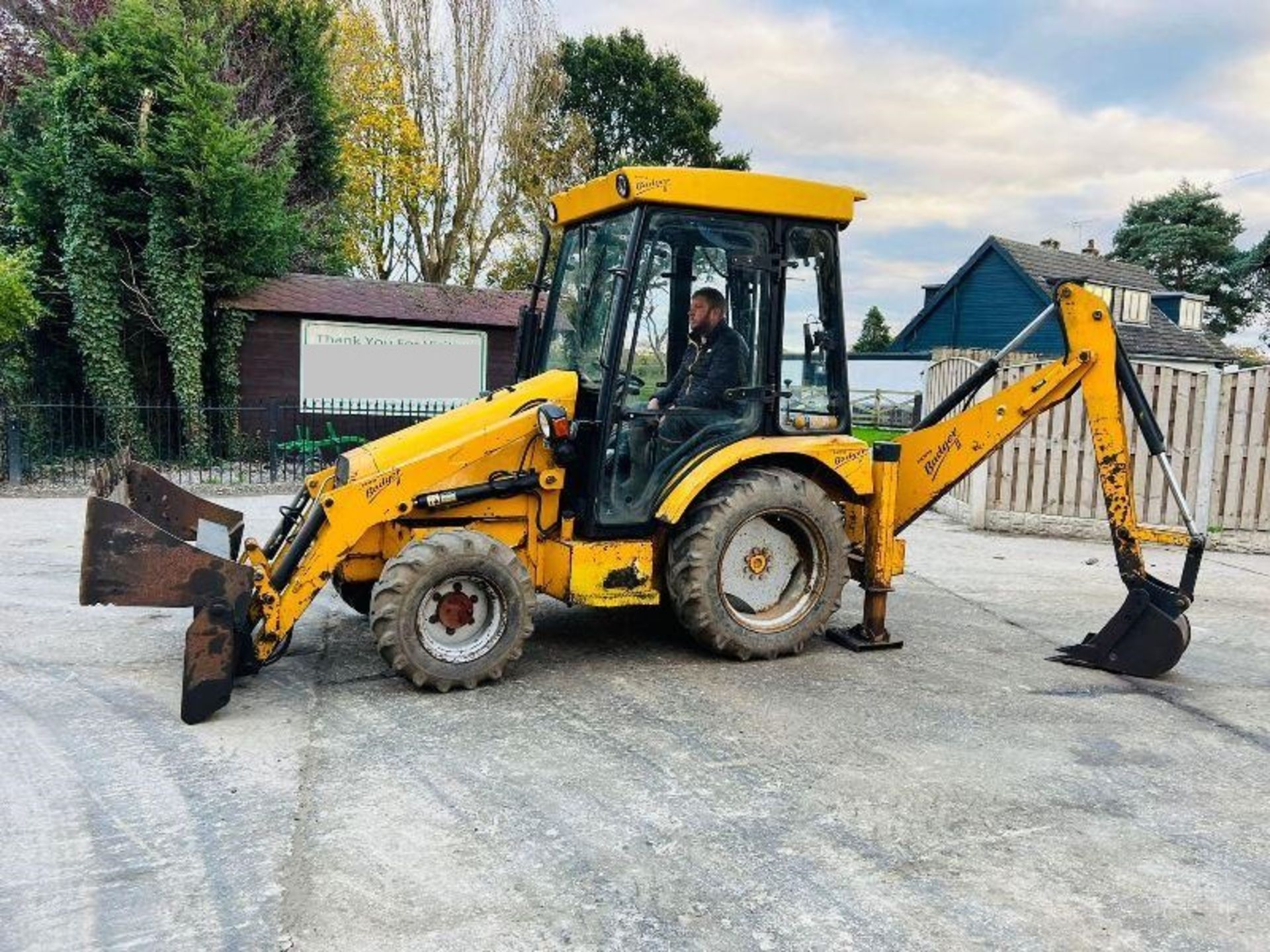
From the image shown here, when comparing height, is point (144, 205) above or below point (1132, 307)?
below

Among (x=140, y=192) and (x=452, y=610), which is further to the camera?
(x=140, y=192)

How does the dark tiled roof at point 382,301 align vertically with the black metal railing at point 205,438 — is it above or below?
above

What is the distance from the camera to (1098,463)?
5.83 metres

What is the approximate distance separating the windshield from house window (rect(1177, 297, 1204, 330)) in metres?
34.1

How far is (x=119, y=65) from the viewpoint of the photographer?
14109 millimetres

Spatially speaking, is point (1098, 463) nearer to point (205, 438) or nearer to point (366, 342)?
point (205, 438)

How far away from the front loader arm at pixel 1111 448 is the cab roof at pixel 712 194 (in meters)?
1.48

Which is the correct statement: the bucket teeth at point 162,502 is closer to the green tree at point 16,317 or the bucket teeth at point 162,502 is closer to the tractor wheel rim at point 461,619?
the tractor wheel rim at point 461,619

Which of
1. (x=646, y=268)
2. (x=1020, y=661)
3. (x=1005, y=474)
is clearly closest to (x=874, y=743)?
(x=1020, y=661)

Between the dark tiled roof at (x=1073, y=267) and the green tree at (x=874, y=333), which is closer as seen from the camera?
the dark tiled roof at (x=1073, y=267)

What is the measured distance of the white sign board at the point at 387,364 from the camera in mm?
16953

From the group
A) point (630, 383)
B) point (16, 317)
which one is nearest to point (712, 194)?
point (630, 383)

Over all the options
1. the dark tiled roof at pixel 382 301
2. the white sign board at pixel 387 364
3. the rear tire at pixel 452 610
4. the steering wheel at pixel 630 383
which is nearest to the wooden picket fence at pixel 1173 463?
the steering wheel at pixel 630 383

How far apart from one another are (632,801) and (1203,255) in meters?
52.2
